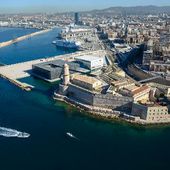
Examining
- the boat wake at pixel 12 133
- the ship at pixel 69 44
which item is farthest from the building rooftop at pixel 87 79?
the ship at pixel 69 44

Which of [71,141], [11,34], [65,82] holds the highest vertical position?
[11,34]

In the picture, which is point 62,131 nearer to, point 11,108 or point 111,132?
point 111,132

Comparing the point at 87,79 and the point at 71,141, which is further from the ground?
the point at 87,79

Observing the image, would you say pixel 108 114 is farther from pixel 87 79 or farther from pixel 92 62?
pixel 92 62

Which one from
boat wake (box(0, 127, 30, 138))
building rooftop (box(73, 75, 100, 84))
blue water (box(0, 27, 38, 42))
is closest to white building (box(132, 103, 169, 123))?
building rooftop (box(73, 75, 100, 84))

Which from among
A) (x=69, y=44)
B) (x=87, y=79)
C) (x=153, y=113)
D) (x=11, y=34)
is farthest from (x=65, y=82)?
(x=11, y=34)

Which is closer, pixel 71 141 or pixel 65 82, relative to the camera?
pixel 71 141

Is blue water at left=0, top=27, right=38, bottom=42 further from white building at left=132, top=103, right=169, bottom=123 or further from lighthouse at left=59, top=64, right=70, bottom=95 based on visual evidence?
white building at left=132, top=103, right=169, bottom=123

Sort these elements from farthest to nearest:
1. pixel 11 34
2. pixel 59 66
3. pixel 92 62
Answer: pixel 11 34, pixel 92 62, pixel 59 66
